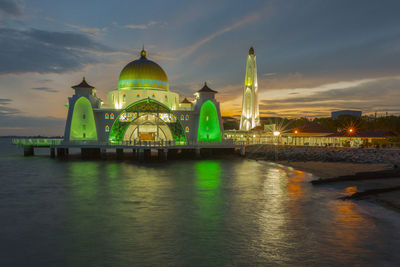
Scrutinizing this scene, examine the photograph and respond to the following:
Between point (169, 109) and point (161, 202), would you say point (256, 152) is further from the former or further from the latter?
point (161, 202)

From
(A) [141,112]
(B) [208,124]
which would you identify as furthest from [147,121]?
(B) [208,124]

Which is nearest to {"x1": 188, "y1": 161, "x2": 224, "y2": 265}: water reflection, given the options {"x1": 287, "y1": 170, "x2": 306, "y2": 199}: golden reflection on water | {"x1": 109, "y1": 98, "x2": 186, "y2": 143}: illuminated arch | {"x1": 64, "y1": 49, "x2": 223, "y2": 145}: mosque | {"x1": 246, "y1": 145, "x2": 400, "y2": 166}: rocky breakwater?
{"x1": 287, "y1": 170, "x2": 306, "y2": 199}: golden reflection on water

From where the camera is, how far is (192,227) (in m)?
13.5

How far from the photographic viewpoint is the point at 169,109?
158ft

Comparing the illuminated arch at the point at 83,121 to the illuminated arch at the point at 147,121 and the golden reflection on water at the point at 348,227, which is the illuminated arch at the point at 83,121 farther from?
the golden reflection on water at the point at 348,227

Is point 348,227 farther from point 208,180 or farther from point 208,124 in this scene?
point 208,124

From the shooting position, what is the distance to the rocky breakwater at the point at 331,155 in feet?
114

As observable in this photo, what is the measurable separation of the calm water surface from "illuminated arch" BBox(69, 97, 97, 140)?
2312cm

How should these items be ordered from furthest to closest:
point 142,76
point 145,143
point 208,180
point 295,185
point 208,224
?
point 142,76, point 145,143, point 208,180, point 295,185, point 208,224

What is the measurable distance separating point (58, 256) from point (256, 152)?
4316 cm

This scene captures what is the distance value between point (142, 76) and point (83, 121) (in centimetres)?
1133

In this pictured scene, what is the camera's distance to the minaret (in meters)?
71.9

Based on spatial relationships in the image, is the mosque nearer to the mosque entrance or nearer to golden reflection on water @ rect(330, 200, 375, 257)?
the mosque entrance

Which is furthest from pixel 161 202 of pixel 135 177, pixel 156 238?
pixel 135 177
